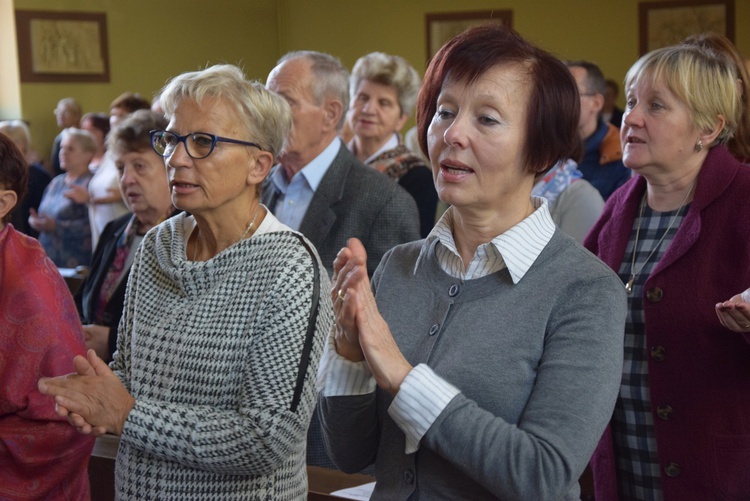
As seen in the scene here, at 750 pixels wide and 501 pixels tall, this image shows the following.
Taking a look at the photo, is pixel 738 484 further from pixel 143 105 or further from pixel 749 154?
pixel 143 105

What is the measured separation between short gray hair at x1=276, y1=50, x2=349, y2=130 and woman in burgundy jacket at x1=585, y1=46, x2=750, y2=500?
1.43 metres

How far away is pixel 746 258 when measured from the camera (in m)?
2.13

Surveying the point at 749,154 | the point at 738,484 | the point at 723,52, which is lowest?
the point at 738,484

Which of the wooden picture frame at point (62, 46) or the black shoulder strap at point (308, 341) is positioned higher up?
the wooden picture frame at point (62, 46)

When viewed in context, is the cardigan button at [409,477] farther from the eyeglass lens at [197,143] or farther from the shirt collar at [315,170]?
the shirt collar at [315,170]

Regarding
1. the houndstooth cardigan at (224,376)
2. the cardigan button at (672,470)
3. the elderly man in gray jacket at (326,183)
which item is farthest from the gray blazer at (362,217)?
the cardigan button at (672,470)

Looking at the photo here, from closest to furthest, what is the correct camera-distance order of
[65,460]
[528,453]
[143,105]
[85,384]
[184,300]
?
[528,453], [85,384], [184,300], [65,460], [143,105]

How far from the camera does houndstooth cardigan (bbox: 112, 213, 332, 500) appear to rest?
184cm

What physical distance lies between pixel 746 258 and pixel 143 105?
197 inches

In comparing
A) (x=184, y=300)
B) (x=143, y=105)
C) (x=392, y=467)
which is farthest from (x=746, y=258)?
(x=143, y=105)

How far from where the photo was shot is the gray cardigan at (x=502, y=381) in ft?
4.73

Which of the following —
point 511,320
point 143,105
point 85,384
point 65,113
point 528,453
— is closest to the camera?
point 528,453

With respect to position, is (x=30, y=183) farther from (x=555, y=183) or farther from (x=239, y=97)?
(x=239, y=97)

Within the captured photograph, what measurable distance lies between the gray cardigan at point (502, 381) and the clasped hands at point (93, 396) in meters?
0.43
